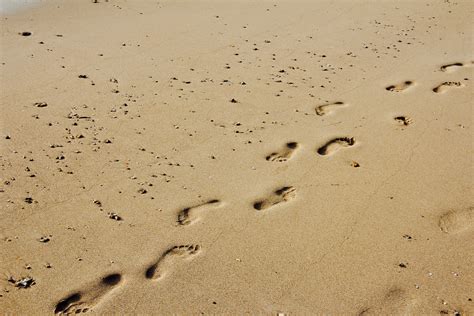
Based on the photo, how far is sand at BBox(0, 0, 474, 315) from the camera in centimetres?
281

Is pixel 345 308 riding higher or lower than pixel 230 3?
lower

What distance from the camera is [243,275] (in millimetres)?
2869

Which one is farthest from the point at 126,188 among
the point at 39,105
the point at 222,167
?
the point at 39,105

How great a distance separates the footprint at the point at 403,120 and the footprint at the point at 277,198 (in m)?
1.37

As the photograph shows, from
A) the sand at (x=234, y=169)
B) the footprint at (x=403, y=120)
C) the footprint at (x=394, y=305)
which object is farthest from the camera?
the footprint at (x=403, y=120)

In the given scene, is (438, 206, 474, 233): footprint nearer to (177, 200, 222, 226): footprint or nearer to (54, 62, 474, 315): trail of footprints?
(54, 62, 474, 315): trail of footprints

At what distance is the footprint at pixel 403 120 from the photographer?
14.4 ft

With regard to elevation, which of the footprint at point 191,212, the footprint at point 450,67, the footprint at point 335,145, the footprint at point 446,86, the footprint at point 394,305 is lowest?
the footprint at point 394,305

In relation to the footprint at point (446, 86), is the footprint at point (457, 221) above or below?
below

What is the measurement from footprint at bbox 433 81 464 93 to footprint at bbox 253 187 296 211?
2181mm

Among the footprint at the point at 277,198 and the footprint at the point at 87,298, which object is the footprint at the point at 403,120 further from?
the footprint at the point at 87,298

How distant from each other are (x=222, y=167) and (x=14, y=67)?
2.72m

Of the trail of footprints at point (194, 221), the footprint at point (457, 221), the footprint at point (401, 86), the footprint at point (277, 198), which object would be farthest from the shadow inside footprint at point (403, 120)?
the footprint at point (277, 198)

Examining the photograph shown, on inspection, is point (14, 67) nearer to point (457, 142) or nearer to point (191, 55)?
→ point (191, 55)
